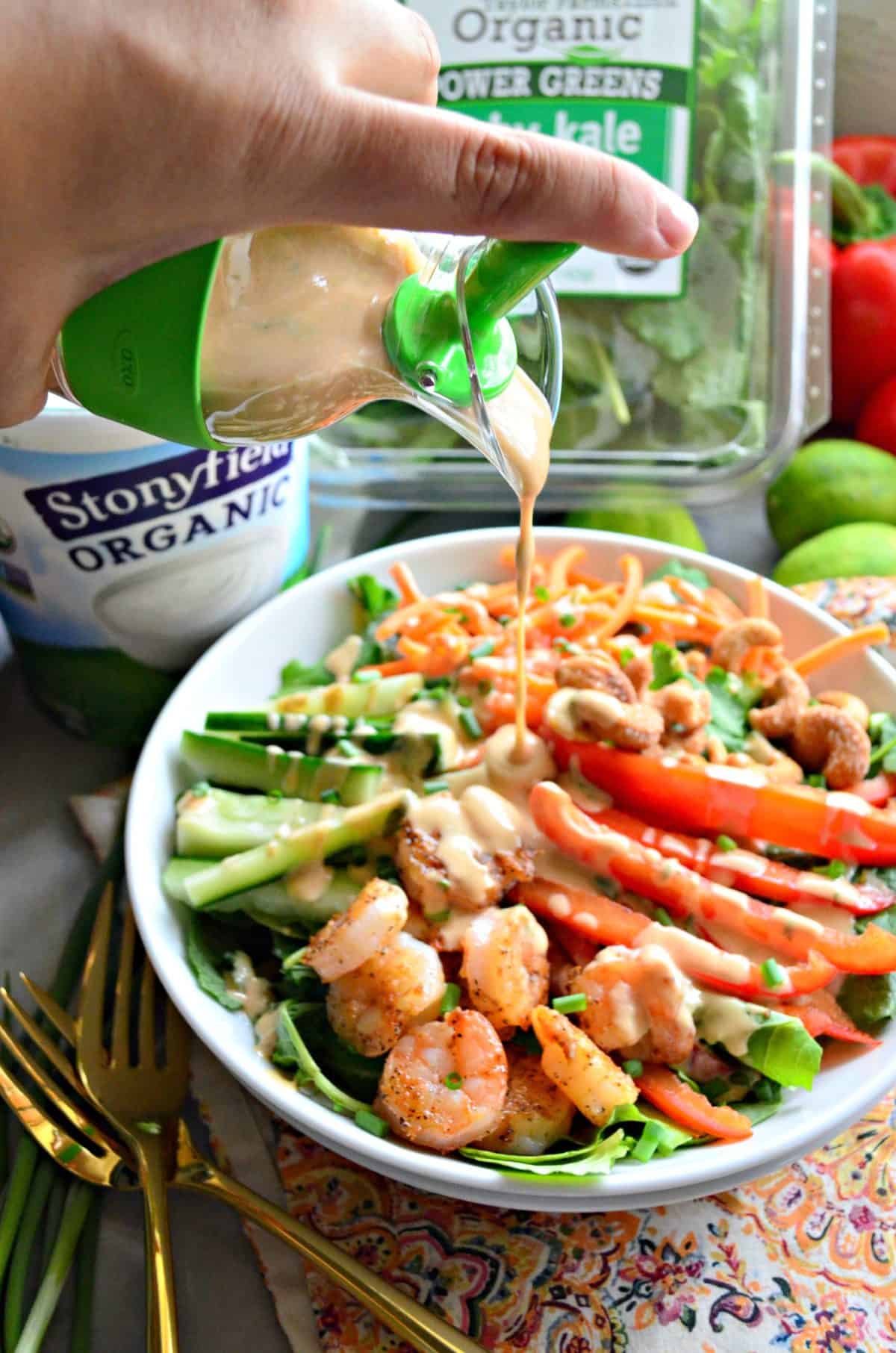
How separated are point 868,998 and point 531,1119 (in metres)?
0.48

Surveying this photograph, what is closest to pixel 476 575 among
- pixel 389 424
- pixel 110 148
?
pixel 389 424

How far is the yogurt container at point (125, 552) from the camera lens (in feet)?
5.47

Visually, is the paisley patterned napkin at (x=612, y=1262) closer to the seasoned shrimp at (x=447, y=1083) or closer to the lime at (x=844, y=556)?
the seasoned shrimp at (x=447, y=1083)

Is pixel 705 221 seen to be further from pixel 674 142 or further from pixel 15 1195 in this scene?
pixel 15 1195

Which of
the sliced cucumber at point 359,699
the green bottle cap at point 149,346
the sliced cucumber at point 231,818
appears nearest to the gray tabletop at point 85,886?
the sliced cucumber at point 231,818

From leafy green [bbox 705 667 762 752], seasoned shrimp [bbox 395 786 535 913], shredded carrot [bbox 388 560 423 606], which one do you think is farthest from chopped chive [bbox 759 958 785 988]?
shredded carrot [bbox 388 560 423 606]

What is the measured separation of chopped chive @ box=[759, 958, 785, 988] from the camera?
147cm

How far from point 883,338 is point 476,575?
46.9 inches

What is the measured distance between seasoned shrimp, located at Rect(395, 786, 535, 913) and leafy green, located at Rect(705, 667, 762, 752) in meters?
0.40

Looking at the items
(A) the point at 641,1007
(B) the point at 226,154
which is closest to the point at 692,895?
(A) the point at 641,1007

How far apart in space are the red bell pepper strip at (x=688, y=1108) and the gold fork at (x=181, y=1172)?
0.35 metres

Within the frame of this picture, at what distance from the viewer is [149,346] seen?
1.02 meters

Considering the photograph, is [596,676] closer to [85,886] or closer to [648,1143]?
[648,1143]

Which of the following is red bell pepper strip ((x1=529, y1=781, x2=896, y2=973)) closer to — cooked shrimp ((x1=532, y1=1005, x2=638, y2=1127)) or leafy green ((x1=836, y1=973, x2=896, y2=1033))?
leafy green ((x1=836, y1=973, x2=896, y2=1033))
